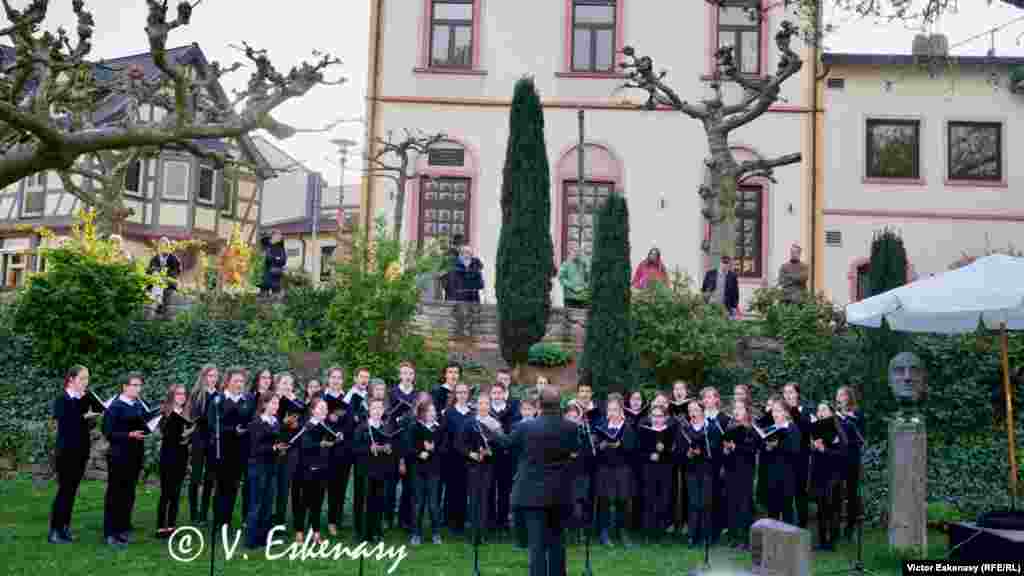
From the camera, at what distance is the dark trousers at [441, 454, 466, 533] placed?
1113 cm

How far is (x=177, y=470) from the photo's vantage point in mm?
10836

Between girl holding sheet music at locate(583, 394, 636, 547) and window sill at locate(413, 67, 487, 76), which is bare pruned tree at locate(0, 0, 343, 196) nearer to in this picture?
girl holding sheet music at locate(583, 394, 636, 547)

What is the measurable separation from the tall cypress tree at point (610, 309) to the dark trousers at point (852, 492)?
3632mm

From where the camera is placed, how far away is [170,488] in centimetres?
1077

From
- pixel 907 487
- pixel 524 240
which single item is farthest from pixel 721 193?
pixel 907 487

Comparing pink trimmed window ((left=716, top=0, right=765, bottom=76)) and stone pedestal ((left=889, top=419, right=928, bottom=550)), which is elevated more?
pink trimmed window ((left=716, top=0, right=765, bottom=76))

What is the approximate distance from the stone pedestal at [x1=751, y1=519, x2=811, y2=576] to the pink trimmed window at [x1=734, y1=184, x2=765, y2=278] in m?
17.7

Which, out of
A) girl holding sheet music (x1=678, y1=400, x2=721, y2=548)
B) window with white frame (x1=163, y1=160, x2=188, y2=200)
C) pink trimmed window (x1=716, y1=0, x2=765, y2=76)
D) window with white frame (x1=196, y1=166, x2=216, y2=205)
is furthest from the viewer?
window with white frame (x1=196, y1=166, x2=216, y2=205)

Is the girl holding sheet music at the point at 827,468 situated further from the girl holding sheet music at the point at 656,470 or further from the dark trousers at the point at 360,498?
the dark trousers at the point at 360,498

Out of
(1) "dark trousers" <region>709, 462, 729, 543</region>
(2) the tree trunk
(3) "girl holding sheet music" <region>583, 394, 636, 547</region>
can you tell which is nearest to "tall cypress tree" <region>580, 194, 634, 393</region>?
(3) "girl holding sheet music" <region>583, 394, 636, 547</region>

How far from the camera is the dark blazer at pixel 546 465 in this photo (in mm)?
8047

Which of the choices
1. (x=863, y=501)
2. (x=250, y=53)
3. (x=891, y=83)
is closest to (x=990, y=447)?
(x=863, y=501)

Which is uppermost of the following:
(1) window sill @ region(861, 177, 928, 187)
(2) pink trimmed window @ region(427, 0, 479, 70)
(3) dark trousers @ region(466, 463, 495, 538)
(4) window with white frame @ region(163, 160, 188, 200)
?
(2) pink trimmed window @ region(427, 0, 479, 70)

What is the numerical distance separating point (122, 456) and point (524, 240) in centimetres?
801
